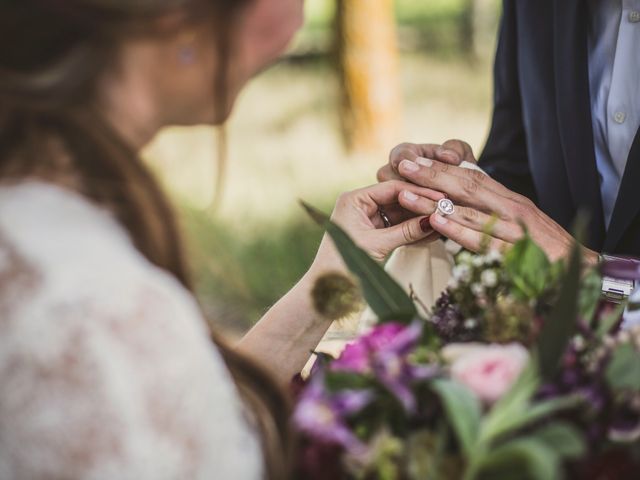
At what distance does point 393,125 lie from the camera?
25.2 ft

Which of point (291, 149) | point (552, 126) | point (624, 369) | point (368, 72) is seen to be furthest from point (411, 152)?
point (291, 149)

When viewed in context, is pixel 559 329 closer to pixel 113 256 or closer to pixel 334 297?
pixel 334 297

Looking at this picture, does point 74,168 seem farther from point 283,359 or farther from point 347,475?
point 283,359

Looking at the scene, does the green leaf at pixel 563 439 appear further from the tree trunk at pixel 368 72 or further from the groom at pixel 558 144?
the tree trunk at pixel 368 72

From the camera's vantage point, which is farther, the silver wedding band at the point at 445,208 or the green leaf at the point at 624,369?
the silver wedding band at the point at 445,208

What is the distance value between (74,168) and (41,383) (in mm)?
313

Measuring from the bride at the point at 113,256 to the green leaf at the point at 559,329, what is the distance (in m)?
0.38

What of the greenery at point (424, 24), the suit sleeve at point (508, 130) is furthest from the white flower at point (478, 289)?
the greenery at point (424, 24)

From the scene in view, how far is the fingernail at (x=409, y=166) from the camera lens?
2.13 metres

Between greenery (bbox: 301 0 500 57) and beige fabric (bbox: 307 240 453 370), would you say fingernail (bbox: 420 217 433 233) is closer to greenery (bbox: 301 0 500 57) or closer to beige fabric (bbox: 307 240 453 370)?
beige fabric (bbox: 307 240 453 370)

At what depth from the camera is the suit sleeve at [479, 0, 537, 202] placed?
2.62 m

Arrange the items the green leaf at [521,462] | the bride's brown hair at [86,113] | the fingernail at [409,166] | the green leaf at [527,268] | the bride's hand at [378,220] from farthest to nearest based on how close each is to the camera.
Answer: the fingernail at [409,166] → the bride's hand at [378,220] → the green leaf at [527,268] → the bride's brown hair at [86,113] → the green leaf at [521,462]

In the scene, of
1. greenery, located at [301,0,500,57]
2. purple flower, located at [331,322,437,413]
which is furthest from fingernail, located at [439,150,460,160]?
greenery, located at [301,0,500,57]

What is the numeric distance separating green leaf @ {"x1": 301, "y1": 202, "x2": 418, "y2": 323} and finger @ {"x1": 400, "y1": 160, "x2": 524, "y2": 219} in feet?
2.36
